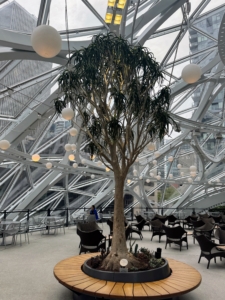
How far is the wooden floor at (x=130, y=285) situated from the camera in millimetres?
5043

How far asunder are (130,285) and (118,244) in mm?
1149

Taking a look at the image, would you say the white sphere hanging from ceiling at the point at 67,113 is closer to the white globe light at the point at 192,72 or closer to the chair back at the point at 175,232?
the white globe light at the point at 192,72

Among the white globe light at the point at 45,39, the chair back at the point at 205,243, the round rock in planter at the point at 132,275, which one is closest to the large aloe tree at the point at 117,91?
the round rock in planter at the point at 132,275

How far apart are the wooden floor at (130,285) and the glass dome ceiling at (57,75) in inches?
142

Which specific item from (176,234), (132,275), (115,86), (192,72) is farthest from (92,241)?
(192,72)

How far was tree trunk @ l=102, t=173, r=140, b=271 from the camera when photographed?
6.25 metres

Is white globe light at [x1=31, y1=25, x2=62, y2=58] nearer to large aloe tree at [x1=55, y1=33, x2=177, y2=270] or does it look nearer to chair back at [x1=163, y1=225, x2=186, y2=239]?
large aloe tree at [x1=55, y1=33, x2=177, y2=270]

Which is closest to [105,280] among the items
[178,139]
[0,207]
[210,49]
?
[210,49]

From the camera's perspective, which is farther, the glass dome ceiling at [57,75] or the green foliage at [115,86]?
the glass dome ceiling at [57,75]

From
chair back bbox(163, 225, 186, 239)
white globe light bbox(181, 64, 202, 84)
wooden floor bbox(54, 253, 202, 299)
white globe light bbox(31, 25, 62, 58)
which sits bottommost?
wooden floor bbox(54, 253, 202, 299)

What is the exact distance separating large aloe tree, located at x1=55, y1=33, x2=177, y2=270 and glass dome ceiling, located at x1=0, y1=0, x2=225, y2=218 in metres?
0.96

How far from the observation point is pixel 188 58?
45.2 feet

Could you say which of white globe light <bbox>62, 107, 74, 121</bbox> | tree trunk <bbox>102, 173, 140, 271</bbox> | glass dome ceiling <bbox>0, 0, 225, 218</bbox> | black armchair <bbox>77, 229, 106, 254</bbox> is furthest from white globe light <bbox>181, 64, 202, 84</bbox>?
black armchair <bbox>77, 229, 106, 254</bbox>

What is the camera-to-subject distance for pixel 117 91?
638 centimetres
